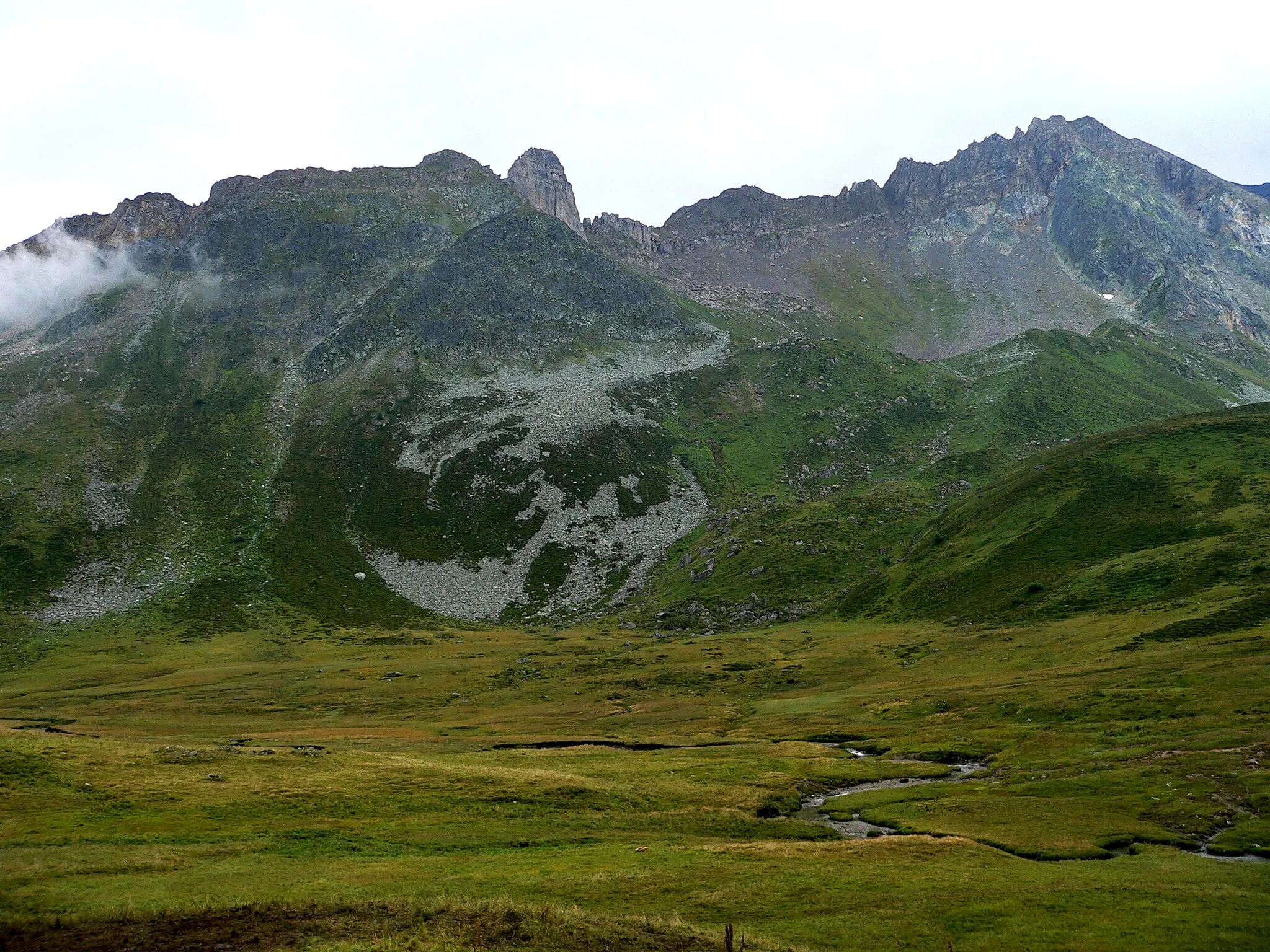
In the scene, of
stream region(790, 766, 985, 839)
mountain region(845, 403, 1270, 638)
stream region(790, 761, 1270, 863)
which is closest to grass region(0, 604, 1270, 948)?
stream region(790, 761, 1270, 863)

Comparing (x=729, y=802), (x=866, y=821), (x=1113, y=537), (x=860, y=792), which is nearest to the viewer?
(x=866, y=821)

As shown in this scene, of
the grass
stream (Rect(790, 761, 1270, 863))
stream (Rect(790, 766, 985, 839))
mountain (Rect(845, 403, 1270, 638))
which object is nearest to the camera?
the grass

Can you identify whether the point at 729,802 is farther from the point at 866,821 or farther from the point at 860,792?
the point at 860,792

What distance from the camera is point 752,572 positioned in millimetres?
182500

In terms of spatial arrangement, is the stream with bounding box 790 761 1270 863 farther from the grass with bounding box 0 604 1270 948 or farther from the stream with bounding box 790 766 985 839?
the grass with bounding box 0 604 1270 948

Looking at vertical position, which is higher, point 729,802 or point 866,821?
point 866,821

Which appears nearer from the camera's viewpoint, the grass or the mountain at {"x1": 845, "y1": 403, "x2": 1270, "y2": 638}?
the grass

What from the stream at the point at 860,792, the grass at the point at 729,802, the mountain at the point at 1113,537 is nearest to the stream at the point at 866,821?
the stream at the point at 860,792

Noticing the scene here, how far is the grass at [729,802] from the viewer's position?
32.5m

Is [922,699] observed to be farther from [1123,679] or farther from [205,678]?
[205,678]

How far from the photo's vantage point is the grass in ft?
107

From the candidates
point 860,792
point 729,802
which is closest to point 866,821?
point 860,792

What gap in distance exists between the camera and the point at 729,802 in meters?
53.7

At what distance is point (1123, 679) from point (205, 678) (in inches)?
5402
